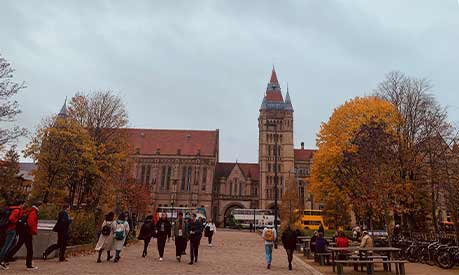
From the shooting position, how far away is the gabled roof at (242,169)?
87.3 m

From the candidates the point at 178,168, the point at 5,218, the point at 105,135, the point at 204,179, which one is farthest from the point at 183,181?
the point at 5,218

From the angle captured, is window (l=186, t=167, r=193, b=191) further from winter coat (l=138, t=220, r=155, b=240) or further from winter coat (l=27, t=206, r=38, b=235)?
winter coat (l=27, t=206, r=38, b=235)

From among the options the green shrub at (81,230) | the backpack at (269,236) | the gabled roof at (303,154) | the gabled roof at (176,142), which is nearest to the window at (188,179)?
the gabled roof at (176,142)

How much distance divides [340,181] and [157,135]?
211 ft

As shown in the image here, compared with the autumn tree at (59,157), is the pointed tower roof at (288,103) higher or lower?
higher

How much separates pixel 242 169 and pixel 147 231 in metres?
72.4

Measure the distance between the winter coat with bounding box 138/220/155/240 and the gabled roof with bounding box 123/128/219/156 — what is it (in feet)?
220

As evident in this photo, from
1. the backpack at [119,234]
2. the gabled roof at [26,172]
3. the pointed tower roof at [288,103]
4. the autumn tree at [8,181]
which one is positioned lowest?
the backpack at [119,234]

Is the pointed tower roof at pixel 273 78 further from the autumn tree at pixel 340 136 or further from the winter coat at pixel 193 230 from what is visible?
the winter coat at pixel 193 230

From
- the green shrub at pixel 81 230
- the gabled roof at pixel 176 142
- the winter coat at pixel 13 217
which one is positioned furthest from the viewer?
the gabled roof at pixel 176 142

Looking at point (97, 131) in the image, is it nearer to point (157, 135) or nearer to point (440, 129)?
point (440, 129)

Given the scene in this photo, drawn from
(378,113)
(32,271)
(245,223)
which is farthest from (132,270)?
(245,223)

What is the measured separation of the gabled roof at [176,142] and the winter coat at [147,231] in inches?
2644

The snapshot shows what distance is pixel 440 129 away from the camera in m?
26.6
